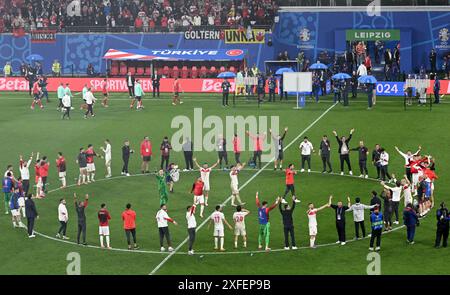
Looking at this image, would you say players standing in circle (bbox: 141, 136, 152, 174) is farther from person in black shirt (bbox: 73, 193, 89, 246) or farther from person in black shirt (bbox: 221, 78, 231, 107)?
person in black shirt (bbox: 221, 78, 231, 107)

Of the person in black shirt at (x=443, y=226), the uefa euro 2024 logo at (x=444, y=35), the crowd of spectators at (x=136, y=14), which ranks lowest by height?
the person in black shirt at (x=443, y=226)

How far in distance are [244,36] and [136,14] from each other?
381 inches

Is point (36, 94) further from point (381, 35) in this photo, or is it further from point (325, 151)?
point (381, 35)

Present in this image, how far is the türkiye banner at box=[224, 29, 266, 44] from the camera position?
72188 mm

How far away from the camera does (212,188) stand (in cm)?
4259

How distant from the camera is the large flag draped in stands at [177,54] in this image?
71938 mm

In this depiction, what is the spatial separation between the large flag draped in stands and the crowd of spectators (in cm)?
210

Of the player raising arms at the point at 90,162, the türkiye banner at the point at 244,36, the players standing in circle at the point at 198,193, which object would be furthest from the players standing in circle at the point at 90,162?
the türkiye banner at the point at 244,36

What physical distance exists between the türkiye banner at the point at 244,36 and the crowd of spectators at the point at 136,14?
32.5 inches

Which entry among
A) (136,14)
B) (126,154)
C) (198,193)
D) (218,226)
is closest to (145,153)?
(126,154)

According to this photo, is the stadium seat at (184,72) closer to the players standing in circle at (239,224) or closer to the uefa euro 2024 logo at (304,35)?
the uefa euro 2024 logo at (304,35)
